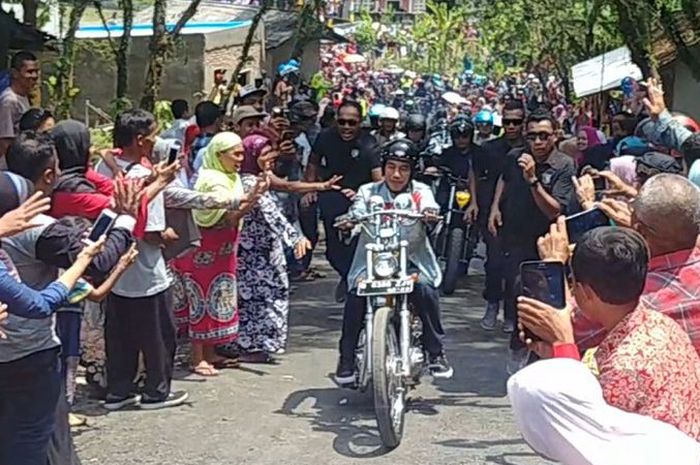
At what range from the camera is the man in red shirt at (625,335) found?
293 centimetres

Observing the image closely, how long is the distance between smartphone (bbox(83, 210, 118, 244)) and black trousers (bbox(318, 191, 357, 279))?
3.04 m

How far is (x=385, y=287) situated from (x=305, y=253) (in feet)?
6.75

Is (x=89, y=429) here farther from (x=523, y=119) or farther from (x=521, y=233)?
(x=523, y=119)

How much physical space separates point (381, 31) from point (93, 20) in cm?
4010

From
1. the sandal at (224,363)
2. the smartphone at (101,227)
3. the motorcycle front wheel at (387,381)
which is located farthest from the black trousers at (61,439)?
the sandal at (224,363)

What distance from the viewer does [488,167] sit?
10172 mm

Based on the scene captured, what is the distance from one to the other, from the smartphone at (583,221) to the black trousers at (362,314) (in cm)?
198

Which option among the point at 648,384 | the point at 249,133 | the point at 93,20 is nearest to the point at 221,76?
the point at 249,133

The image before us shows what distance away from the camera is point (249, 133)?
30.3 feet

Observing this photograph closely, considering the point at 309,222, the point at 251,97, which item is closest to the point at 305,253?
the point at 309,222

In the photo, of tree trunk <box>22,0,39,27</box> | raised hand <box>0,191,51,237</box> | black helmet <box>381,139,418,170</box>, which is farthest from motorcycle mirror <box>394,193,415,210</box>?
tree trunk <box>22,0,39,27</box>

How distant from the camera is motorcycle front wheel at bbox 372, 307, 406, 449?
20.4 feet

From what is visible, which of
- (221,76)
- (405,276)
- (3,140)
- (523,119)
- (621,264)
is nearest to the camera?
(621,264)

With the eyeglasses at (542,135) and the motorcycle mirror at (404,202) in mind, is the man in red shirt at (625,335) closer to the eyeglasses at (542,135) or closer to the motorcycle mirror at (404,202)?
the motorcycle mirror at (404,202)
